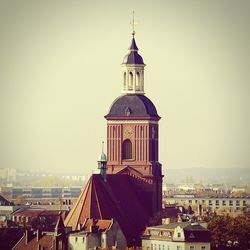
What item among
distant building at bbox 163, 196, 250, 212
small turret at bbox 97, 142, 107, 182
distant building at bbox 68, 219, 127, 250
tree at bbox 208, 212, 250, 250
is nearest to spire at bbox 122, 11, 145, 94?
small turret at bbox 97, 142, 107, 182

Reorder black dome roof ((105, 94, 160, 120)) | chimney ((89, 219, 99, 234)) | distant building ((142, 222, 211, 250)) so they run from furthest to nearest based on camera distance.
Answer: black dome roof ((105, 94, 160, 120)) < distant building ((142, 222, 211, 250)) < chimney ((89, 219, 99, 234))

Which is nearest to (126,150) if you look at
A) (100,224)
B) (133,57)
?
(133,57)

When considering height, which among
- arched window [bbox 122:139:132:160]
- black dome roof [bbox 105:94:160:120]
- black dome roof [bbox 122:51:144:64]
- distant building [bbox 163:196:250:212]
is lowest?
arched window [bbox 122:139:132:160]

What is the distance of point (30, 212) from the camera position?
12825 cm

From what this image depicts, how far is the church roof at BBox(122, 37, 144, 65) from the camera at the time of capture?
335 feet

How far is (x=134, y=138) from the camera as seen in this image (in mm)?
100250

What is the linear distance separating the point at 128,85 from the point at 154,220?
31.9ft

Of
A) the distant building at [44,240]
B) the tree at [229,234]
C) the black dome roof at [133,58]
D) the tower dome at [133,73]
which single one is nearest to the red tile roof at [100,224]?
the distant building at [44,240]

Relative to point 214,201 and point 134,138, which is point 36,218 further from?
point 214,201

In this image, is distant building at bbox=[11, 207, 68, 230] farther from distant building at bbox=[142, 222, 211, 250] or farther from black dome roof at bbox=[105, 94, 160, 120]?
black dome roof at bbox=[105, 94, 160, 120]

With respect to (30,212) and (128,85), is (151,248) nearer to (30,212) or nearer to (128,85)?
(128,85)

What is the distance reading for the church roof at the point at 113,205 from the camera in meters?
88.8

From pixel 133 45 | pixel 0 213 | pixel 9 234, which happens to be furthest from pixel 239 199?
pixel 9 234

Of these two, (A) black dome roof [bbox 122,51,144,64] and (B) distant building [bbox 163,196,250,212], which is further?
(B) distant building [bbox 163,196,250,212]
